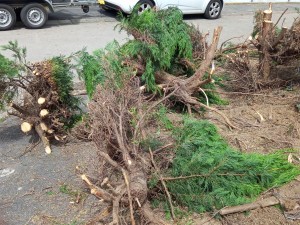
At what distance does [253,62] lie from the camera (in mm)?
6980

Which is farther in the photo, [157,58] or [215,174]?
[157,58]

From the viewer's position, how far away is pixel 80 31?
35.3 feet

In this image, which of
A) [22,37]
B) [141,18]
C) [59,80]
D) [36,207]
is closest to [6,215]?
[36,207]

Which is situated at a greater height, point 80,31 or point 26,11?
point 26,11

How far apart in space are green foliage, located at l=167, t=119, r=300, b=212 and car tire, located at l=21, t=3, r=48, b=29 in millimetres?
8054

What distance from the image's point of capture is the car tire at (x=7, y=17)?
10.1 m

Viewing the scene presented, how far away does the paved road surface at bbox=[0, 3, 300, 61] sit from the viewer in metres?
9.17

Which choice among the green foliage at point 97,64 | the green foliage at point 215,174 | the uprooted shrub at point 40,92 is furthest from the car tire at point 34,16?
the green foliage at point 215,174

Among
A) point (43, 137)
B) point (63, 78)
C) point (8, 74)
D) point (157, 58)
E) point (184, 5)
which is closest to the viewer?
point (8, 74)

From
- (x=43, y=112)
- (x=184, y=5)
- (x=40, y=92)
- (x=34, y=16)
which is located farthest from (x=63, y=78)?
(x=184, y=5)

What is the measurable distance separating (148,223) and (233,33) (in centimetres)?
904

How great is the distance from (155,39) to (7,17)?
6.76 m

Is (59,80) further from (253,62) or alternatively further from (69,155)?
(253,62)

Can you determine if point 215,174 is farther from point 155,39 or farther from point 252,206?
point 155,39
